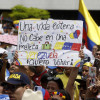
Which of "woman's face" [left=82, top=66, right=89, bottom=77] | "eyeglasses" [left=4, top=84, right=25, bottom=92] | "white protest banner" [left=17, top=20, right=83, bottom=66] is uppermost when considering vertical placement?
"white protest banner" [left=17, top=20, right=83, bottom=66]

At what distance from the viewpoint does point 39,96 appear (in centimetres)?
438

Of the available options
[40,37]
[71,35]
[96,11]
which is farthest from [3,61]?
[96,11]

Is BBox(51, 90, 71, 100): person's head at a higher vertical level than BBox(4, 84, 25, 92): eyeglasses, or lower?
lower

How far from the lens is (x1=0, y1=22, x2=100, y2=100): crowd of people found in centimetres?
523

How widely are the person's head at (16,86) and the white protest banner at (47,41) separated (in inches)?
38.1

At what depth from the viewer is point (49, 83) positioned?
632 cm

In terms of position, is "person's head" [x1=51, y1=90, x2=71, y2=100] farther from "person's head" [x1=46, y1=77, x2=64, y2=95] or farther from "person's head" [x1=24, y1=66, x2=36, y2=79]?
"person's head" [x1=24, y1=66, x2=36, y2=79]

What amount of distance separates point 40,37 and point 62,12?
53.0 ft

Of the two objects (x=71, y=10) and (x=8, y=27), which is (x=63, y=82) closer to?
(x=8, y=27)

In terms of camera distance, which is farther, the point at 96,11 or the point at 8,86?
the point at 96,11

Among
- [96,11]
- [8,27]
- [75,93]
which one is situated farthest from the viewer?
[96,11]

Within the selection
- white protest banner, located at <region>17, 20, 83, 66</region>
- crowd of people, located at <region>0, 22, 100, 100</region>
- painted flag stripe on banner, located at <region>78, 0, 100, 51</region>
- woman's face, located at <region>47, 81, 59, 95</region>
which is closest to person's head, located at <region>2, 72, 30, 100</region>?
crowd of people, located at <region>0, 22, 100, 100</region>

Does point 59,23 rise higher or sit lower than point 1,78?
higher

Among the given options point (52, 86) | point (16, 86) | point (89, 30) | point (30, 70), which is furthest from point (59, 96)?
point (89, 30)
